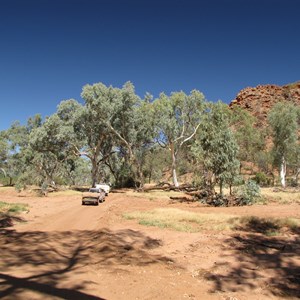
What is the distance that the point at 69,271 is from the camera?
29.1 feet

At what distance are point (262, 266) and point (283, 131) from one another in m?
39.5

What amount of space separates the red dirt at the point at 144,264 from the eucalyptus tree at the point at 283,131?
33503 mm

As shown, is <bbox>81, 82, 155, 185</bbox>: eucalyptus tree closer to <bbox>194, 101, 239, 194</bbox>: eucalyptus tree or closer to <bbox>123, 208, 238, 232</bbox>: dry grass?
<bbox>194, 101, 239, 194</bbox>: eucalyptus tree

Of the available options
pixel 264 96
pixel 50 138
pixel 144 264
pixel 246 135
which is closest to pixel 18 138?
pixel 50 138

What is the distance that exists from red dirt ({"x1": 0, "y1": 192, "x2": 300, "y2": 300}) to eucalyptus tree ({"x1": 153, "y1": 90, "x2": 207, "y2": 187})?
29.2m

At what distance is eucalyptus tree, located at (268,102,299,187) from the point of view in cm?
4522

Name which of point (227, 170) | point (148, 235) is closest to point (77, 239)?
point (148, 235)

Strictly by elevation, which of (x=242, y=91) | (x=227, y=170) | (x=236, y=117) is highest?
(x=242, y=91)

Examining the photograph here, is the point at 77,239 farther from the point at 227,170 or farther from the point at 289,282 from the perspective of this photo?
the point at 227,170

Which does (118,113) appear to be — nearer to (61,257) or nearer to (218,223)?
(218,223)

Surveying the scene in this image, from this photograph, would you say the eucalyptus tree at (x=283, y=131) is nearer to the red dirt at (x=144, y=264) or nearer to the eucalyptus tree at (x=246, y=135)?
the eucalyptus tree at (x=246, y=135)

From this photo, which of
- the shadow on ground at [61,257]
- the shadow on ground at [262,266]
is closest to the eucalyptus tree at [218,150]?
the shadow on ground at [262,266]

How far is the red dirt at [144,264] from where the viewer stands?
7613 millimetres

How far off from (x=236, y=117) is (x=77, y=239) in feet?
168
